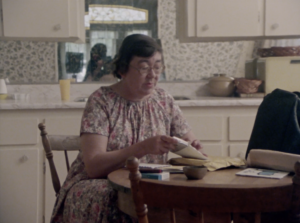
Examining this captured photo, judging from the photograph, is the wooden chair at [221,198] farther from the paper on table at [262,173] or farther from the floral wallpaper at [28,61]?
the floral wallpaper at [28,61]

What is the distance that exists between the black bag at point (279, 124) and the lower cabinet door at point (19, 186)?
1.58 m

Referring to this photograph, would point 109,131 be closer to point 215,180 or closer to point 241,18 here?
point 215,180

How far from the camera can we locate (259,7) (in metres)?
3.07

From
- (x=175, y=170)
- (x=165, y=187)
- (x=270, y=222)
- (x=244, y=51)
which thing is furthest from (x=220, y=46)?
(x=165, y=187)

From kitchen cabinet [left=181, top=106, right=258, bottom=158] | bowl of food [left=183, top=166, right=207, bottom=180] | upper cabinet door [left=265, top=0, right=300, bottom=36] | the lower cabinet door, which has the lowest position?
the lower cabinet door

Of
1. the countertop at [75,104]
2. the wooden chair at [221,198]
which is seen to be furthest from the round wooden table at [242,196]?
the countertop at [75,104]

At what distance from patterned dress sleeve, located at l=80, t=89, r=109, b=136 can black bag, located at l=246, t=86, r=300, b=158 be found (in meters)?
0.65

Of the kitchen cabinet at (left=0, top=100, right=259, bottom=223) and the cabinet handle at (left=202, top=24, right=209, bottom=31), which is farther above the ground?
the cabinet handle at (left=202, top=24, right=209, bottom=31)

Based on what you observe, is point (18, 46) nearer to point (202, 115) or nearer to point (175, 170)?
point (202, 115)

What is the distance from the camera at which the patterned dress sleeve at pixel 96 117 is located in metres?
1.64

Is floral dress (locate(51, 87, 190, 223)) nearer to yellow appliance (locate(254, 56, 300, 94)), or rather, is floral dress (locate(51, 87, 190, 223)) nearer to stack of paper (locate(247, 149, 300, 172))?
stack of paper (locate(247, 149, 300, 172))

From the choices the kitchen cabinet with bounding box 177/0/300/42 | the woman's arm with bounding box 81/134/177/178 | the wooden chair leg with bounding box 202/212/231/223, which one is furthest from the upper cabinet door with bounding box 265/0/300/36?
the wooden chair leg with bounding box 202/212/231/223

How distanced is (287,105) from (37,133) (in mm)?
1711

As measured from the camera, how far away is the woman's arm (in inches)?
58.6
